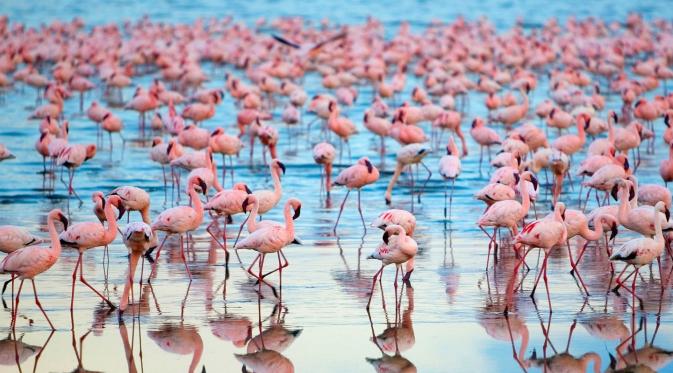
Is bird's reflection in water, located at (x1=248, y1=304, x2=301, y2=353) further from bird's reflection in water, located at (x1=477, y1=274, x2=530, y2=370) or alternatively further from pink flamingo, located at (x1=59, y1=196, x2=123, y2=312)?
pink flamingo, located at (x1=59, y1=196, x2=123, y2=312)

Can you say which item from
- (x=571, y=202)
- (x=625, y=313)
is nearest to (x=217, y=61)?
(x=571, y=202)

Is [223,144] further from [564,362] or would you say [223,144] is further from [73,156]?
[564,362]

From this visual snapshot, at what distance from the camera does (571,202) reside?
49.6 feet

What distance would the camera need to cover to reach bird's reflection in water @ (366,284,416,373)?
798cm

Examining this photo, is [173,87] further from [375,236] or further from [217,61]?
[375,236]

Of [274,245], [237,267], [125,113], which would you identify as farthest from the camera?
[125,113]

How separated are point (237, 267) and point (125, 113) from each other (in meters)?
14.9

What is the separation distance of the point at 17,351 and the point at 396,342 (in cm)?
257

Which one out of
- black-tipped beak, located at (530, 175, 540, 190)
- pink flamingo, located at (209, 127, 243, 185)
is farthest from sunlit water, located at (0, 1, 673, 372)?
pink flamingo, located at (209, 127, 243, 185)

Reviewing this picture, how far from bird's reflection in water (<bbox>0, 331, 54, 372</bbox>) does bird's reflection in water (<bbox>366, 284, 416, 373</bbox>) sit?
7.30 feet

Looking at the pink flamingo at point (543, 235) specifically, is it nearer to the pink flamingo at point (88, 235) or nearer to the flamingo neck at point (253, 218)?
the flamingo neck at point (253, 218)

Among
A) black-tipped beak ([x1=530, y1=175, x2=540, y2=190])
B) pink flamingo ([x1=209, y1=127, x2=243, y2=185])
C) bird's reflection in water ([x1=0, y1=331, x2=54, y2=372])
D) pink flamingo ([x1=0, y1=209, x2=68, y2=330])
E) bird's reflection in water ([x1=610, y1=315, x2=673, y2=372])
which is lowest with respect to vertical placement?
bird's reflection in water ([x1=0, y1=331, x2=54, y2=372])

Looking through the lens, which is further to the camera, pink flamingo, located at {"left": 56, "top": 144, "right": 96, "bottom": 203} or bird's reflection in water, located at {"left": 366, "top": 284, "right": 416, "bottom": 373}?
pink flamingo, located at {"left": 56, "top": 144, "right": 96, "bottom": 203}

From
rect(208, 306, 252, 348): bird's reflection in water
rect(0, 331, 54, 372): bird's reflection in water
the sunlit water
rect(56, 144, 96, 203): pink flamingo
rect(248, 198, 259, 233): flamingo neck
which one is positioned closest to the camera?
rect(0, 331, 54, 372): bird's reflection in water
